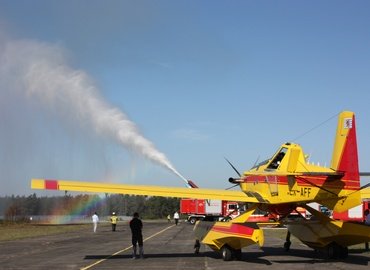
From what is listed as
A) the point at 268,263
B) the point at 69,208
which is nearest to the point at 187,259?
the point at 268,263

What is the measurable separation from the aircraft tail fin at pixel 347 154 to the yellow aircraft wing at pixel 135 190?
3.33m

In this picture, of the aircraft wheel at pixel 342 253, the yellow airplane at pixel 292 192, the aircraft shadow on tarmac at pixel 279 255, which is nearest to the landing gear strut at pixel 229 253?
the yellow airplane at pixel 292 192

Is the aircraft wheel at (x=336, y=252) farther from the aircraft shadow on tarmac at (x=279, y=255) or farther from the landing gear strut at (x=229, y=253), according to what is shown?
the landing gear strut at (x=229, y=253)

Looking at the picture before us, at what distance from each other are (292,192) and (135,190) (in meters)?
5.68

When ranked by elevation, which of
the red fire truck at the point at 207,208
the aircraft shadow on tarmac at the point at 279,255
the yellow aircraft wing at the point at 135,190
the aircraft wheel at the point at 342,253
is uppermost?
the yellow aircraft wing at the point at 135,190

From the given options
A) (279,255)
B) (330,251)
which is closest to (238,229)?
(279,255)

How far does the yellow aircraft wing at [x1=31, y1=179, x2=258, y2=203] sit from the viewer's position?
18.0m

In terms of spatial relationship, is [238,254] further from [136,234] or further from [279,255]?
[136,234]

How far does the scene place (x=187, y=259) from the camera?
18047 millimetres

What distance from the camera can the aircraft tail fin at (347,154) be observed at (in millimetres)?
16486

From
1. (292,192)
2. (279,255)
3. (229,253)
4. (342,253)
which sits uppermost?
(292,192)

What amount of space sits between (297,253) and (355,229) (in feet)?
11.2

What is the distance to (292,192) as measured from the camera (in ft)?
55.4

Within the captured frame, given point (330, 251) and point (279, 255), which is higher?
point (330, 251)
